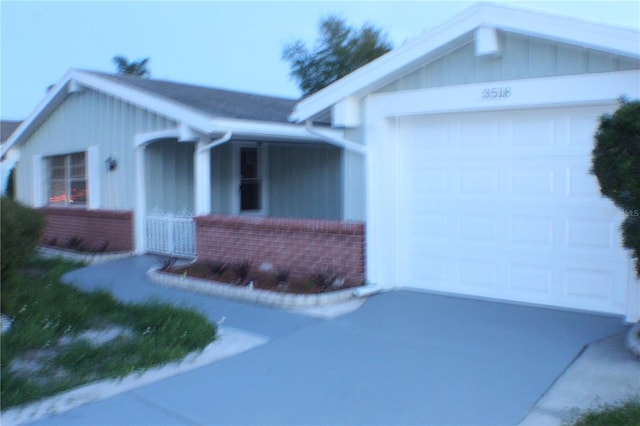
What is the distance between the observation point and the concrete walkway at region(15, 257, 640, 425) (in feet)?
17.2

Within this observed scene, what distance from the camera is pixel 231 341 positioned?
7.21 meters

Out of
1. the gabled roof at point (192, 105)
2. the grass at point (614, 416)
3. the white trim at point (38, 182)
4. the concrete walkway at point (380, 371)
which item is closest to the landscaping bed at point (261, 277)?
the concrete walkway at point (380, 371)

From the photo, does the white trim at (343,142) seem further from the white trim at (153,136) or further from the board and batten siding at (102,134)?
the board and batten siding at (102,134)

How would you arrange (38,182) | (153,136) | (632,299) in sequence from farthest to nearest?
1. (38,182)
2. (153,136)
3. (632,299)

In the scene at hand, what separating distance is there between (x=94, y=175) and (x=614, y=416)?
→ 1220 centimetres

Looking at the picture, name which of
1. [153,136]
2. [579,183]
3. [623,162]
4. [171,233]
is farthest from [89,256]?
[623,162]

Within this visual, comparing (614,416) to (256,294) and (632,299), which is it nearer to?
(632,299)

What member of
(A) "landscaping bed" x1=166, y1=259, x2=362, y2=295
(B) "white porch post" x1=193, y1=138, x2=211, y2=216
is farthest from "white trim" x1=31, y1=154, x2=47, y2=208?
(A) "landscaping bed" x1=166, y1=259, x2=362, y2=295

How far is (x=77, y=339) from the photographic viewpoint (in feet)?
23.3

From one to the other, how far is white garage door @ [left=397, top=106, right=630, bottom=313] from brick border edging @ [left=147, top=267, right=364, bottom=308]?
1147 mm

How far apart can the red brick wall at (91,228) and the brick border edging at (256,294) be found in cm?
362

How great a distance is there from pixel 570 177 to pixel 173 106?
700cm

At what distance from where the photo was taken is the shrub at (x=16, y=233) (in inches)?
278

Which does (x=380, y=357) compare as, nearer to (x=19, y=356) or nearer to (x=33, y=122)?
(x=19, y=356)
